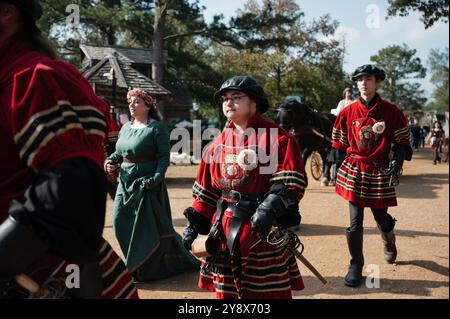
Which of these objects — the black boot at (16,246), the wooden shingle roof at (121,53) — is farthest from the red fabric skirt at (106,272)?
the wooden shingle roof at (121,53)

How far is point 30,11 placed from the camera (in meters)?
1.45

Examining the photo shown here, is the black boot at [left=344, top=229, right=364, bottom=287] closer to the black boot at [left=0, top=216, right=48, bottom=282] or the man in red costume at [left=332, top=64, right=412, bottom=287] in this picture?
the man in red costume at [left=332, top=64, right=412, bottom=287]

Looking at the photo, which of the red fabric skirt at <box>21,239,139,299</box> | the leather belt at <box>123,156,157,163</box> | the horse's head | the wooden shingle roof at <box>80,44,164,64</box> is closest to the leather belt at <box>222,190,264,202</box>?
the red fabric skirt at <box>21,239,139,299</box>

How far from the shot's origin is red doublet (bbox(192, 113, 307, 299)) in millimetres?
2721

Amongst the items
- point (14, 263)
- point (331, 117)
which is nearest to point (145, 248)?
point (14, 263)

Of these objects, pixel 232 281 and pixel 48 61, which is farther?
pixel 232 281

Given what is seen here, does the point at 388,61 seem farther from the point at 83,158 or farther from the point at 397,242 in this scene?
the point at 83,158

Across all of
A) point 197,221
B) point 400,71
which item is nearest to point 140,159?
point 197,221

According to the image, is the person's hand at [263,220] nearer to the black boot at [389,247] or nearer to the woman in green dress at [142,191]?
the woman in green dress at [142,191]

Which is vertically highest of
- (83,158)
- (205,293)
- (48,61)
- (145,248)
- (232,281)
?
(48,61)

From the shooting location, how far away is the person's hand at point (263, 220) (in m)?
2.50

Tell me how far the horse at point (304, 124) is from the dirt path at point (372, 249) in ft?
3.82

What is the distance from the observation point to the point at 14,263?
1221 millimetres

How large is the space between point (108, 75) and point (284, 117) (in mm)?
3697
